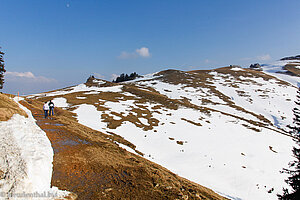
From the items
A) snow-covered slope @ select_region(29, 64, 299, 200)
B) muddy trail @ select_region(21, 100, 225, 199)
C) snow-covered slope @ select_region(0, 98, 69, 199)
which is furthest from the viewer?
snow-covered slope @ select_region(29, 64, 299, 200)

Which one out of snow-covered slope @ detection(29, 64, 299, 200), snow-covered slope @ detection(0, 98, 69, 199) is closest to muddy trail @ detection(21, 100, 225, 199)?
snow-covered slope @ detection(0, 98, 69, 199)

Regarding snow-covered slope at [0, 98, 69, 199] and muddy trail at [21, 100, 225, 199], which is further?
muddy trail at [21, 100, 225, 199]

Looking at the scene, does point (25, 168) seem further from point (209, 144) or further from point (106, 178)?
point (209, 144)

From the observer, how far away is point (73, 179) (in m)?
8.52

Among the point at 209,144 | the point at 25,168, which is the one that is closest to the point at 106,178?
the point at 25,168

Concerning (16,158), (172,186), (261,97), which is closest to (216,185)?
(172,186)

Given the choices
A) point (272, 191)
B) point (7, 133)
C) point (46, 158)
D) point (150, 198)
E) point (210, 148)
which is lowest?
point (272, 191)

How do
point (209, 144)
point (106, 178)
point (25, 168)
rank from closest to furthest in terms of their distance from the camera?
point (25, 168) → point (106, 178) → point (209, 144)

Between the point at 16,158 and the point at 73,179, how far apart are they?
3584mm

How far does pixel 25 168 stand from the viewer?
7652mm

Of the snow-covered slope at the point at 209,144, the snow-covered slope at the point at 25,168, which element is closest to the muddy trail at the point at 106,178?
the snow-covered slope at the point at 25,168

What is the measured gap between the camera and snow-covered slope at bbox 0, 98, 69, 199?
6418mm

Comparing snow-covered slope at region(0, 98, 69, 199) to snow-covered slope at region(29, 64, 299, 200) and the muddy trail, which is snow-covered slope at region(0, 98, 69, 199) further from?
snow-covered slope at region(29, 64, 299, 200)

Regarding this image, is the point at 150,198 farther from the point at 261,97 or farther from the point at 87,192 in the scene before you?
the point at 261,97
